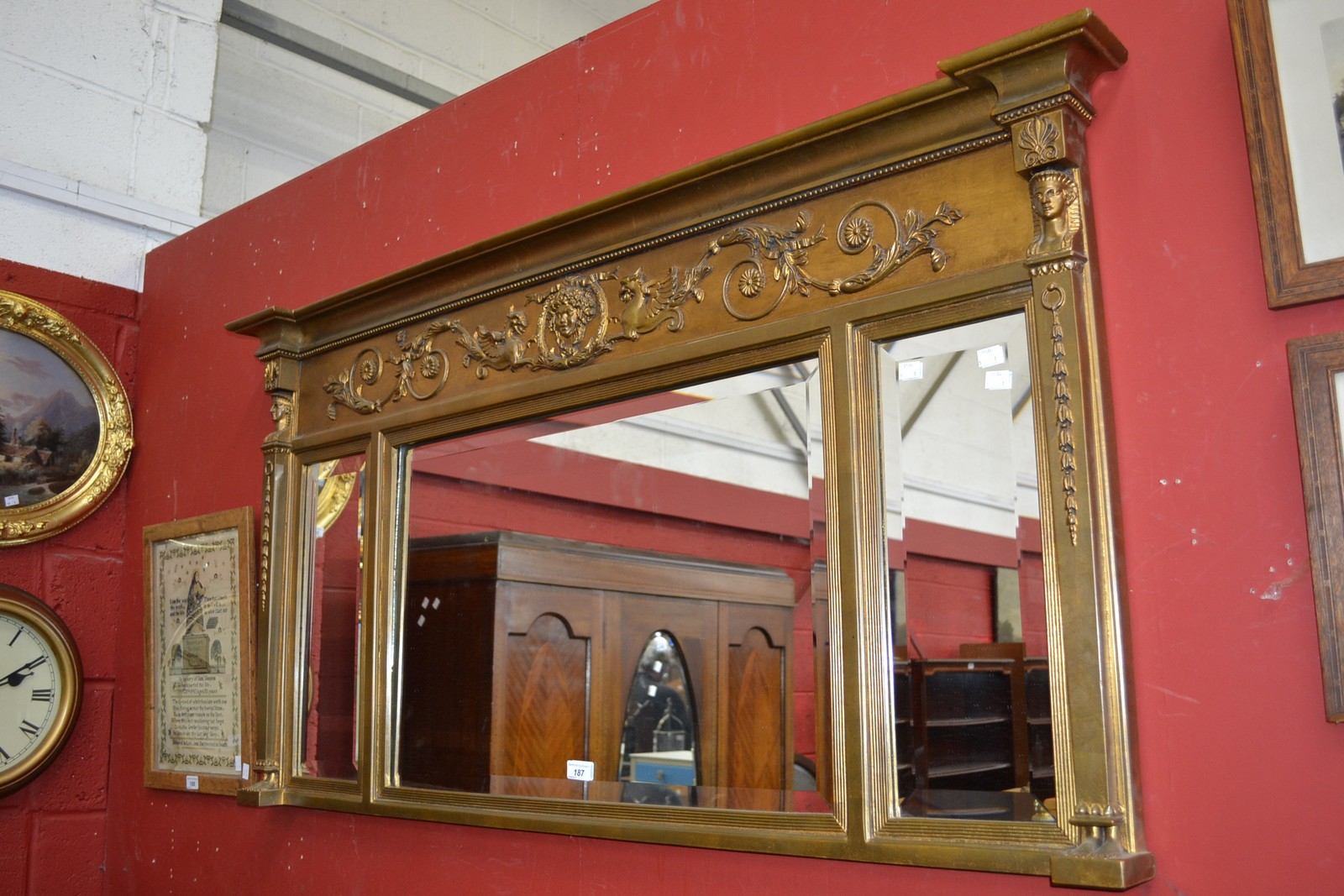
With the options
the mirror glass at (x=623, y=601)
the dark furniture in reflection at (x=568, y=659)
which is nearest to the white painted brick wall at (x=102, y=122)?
the mirror glass at (x=623, y=601)

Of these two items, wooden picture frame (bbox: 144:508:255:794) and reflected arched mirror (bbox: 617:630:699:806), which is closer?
reflected arched mirror (bbox: 617:630:699:806)

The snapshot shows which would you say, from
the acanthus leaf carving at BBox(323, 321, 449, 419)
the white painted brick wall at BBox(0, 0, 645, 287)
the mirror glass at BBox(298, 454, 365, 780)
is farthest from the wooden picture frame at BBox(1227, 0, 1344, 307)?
the white painted brick wall at BBox(0, 0, 645, 287)

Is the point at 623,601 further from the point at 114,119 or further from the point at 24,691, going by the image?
the point at 114,119

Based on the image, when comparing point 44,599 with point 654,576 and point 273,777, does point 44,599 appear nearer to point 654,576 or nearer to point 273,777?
point 273,777

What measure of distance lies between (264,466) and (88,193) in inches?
54.5

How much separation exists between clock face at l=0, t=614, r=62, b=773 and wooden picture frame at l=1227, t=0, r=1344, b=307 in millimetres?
3408

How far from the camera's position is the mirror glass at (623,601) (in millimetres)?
2137

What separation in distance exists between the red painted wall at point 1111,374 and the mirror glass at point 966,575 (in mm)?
135

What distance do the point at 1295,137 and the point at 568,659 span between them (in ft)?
5.37

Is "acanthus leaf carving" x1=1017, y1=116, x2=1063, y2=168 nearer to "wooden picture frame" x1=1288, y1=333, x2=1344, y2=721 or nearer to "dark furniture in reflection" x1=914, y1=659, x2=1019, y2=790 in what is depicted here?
"wooden picture frame" x1=1288, y1=333, x2=1344, y2=721

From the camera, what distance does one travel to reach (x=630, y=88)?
2.64 meters

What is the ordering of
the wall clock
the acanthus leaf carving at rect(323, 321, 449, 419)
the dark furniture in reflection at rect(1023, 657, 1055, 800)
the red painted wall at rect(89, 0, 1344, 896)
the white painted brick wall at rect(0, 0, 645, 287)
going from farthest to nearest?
the white painted brick wall at rect(0, 0, 645, 287) → the wall clock → the acanthus leaf carving at rect(323, 321, 449, 419) → the dark furniture in reflection at rect(1023, 657, 1055, 800) → the red painted wall at rect(89, 0, 1344, 896)

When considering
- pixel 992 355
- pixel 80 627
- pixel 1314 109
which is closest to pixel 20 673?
pixel 80 627

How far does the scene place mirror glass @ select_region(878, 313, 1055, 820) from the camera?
1.81 meters
